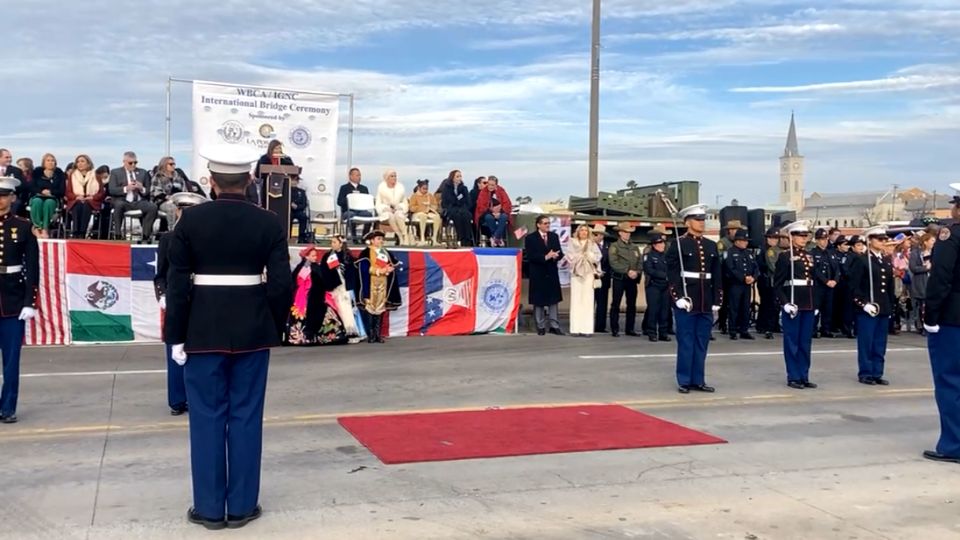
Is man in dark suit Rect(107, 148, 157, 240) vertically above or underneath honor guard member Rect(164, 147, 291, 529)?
above

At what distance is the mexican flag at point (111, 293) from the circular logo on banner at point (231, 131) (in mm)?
3620

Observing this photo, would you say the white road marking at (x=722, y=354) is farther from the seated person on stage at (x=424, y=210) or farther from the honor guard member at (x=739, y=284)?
the seated person on stage at (x=424, y=210)

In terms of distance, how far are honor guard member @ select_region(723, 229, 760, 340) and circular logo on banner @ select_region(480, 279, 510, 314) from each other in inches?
159

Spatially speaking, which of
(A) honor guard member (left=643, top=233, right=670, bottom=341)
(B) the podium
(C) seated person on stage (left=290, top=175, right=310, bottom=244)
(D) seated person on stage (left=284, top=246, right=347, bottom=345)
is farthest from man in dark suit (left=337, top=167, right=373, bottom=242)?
(A) honor guard member (left=643, top=233, right=670, bottom=341)

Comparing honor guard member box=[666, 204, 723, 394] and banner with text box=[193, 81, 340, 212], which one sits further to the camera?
banner with text box=[193, 81, 340, 212]

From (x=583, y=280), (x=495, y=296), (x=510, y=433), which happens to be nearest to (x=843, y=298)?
(x=583, y=280)

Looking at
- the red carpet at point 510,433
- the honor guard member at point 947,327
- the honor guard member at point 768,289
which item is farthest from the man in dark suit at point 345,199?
the honor guard member at point 947,327

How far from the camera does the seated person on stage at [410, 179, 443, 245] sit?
61.8 ft

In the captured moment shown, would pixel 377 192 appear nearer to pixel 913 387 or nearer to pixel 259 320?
pixel 913 387

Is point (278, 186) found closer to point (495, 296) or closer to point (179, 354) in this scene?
point (495, 296)

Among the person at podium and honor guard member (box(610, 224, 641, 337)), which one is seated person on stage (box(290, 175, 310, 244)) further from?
honor guard member (box(610, 224, 641, 337))

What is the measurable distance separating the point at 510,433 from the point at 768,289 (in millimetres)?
10249

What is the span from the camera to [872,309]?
11008mm

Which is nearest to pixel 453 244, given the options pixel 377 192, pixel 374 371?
pixel 377 192
